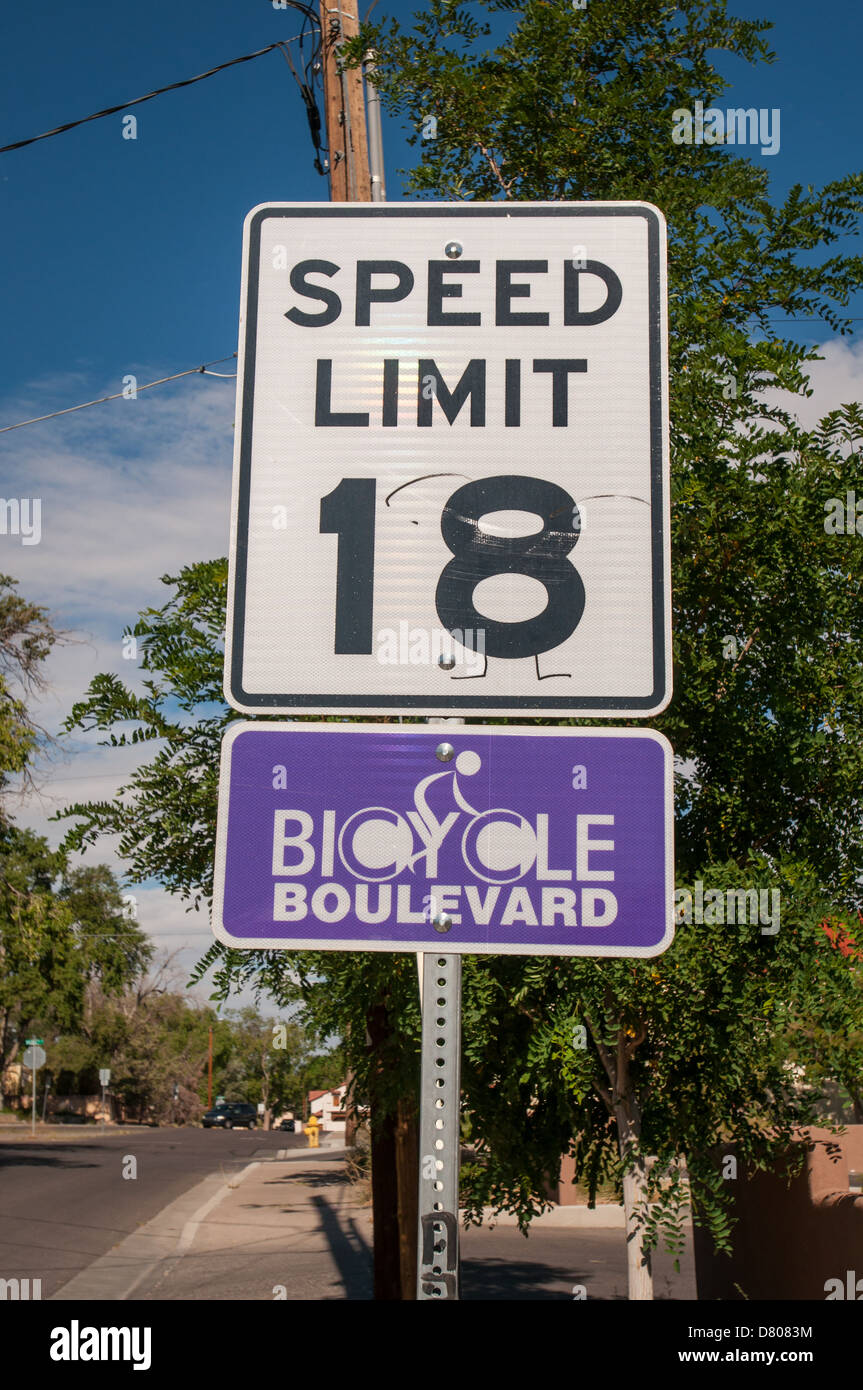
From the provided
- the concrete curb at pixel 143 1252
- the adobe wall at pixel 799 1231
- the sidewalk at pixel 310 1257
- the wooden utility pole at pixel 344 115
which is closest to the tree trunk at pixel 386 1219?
the adobe wall at pixel 799 1231

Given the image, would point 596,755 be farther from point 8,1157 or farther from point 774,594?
point 8,1157

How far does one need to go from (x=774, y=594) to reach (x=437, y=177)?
92.7 inches

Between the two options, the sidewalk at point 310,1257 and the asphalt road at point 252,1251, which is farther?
the asphalt road at point 252,1251

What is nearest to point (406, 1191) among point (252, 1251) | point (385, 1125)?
point (385, 1125)

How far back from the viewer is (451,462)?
6.00 feet

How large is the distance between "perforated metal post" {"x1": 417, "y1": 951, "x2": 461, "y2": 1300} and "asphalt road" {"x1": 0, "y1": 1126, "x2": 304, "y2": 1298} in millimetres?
10825

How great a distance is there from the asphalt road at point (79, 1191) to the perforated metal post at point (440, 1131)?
10825mm

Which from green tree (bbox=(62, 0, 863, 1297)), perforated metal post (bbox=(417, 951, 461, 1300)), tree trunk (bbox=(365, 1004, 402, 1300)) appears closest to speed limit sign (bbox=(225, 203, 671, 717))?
perforated metal post (bbox=(417, 951, 461, 1300))

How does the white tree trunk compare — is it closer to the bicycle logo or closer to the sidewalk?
the bicycle logo

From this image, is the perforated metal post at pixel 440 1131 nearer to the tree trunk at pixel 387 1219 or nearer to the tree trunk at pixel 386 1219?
the tree trunk at pixel 386 1219

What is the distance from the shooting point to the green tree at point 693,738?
361cm

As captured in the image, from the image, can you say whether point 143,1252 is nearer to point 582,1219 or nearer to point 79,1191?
point 582,1219
